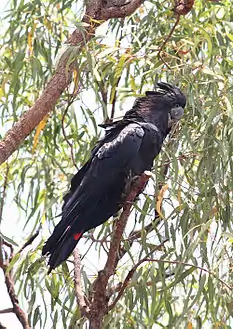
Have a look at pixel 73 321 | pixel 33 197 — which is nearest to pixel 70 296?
pixel 73 321

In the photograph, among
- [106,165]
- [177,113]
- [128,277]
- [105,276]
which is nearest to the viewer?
[105,276]

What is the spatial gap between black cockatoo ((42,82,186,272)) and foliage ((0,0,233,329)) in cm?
6

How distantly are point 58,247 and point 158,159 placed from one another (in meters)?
0.49

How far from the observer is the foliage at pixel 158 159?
230cm

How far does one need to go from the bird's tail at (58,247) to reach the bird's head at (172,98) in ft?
1.78

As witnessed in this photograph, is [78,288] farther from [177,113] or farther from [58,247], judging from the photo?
[177,113]

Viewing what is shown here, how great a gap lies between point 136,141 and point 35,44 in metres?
0.49

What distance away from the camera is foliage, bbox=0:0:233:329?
2.30m

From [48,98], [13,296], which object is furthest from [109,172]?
[13,296]

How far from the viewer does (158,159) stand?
2604 millimetres

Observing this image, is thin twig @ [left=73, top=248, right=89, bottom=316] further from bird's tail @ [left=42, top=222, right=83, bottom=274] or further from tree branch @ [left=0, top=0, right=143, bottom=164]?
tree branch @ [left=0, top=0, right=143, bottom=164]

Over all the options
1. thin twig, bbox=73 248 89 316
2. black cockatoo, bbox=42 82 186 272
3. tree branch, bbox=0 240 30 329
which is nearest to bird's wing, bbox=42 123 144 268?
black cockatoo, bbox=42 82 186 272

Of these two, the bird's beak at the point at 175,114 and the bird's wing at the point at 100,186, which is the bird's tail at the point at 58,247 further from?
the bird's beak at the point at 175,114

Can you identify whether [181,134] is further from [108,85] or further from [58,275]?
[58,275]
